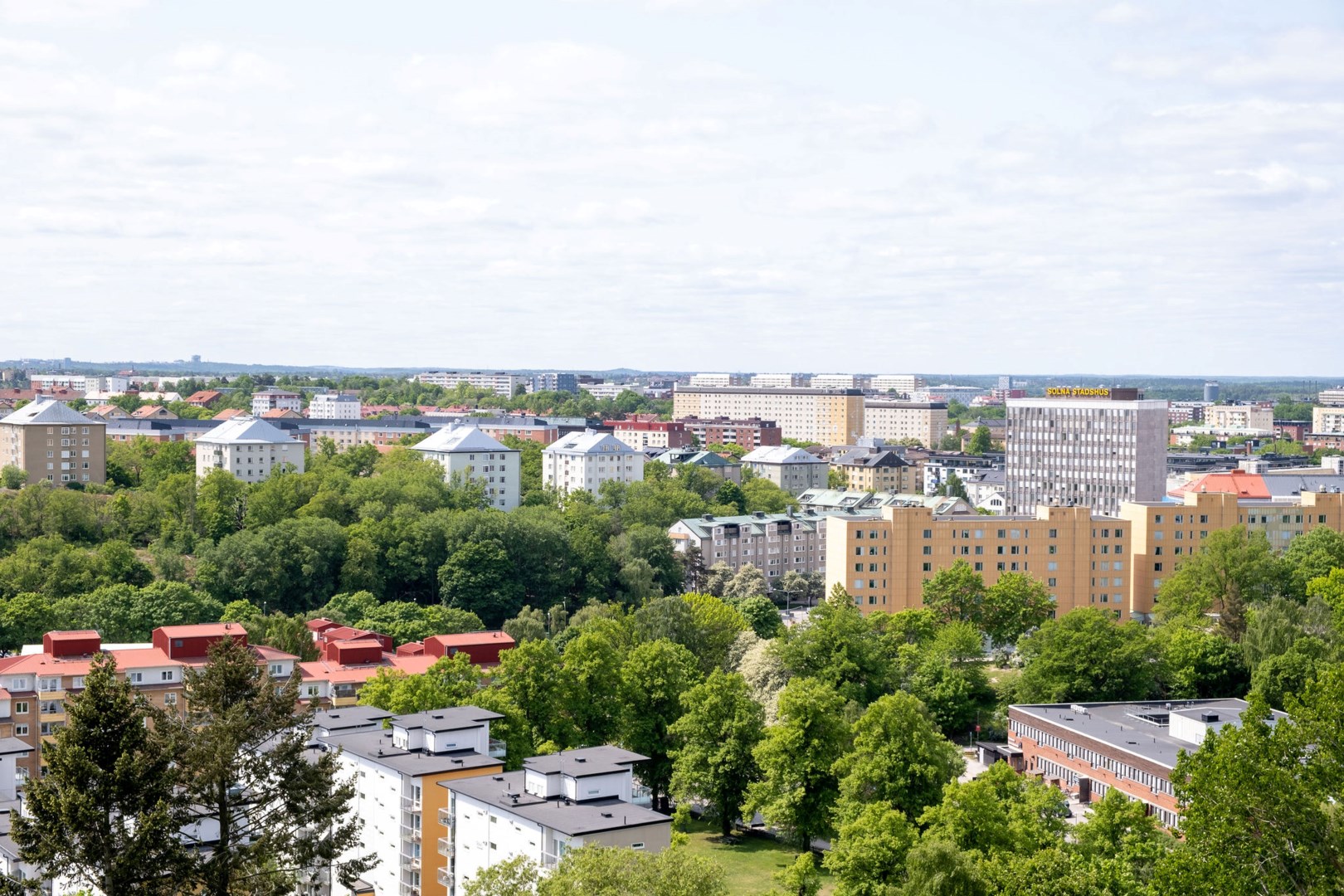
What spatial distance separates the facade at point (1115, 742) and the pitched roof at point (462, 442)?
75.8 metres

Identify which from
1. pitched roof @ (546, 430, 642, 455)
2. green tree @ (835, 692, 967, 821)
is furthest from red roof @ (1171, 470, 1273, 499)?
green tree @ (835, 692, 967, 821)

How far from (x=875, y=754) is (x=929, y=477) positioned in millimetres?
124436

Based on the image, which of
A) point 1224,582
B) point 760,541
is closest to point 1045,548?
point 1224,582

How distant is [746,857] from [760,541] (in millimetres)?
63983

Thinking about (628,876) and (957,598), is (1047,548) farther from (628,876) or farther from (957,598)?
(628,876)

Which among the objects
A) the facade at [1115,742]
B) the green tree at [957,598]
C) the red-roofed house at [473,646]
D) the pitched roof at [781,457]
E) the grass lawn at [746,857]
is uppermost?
the pitched roof at [781,457]

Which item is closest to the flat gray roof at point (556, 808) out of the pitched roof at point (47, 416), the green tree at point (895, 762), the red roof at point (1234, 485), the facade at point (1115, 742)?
the green tree at point (895, 762)

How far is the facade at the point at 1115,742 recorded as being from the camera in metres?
47.3

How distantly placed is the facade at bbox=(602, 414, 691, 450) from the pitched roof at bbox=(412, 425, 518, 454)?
2009 inches

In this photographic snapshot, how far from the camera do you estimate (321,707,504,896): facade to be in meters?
39.1

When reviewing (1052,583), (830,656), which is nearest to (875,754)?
(830,656)

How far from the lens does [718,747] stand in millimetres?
49625

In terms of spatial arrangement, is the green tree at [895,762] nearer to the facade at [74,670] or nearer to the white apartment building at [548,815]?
the white apartment building at [548,815]

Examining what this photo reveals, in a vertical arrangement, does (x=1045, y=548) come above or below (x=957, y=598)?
above
